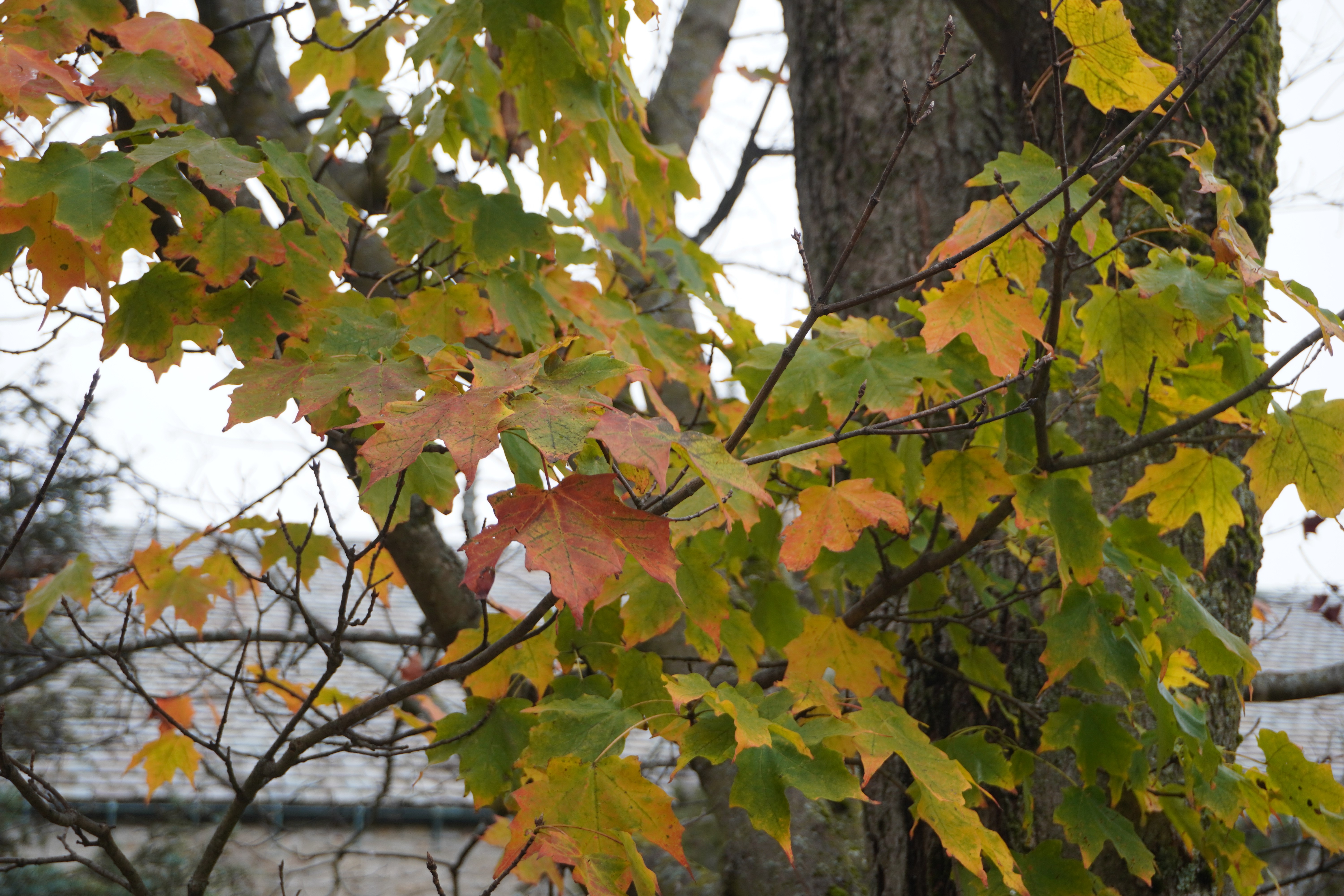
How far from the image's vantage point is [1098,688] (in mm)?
1466

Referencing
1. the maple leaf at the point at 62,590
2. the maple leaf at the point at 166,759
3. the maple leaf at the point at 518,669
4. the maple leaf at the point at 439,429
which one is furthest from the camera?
the maple leaf at the point at 166,759

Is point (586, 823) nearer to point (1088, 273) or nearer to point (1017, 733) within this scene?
point (1017, 733)

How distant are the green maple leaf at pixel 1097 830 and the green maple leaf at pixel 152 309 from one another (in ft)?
5.22

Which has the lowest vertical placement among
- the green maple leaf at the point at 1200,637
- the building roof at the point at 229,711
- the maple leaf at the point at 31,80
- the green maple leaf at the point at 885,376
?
the green maple leaf at the point at 1200,637

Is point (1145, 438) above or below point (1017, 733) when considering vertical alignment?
above

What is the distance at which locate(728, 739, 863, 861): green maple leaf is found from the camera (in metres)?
1.11

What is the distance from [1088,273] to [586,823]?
4.93ft

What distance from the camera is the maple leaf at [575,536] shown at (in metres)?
0.88

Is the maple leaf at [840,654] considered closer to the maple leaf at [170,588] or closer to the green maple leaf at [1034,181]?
the green maple leaf at [1034,181]

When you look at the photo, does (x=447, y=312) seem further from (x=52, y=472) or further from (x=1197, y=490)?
(x=1197, y=490)

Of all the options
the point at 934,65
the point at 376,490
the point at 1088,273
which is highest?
the point at 1088,273

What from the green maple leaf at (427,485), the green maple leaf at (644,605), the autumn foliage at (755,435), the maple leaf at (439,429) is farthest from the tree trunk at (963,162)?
the maple leaf at (439,429)

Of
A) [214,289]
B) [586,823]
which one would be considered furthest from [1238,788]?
[214,289]

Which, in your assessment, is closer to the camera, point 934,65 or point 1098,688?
point 934,65
